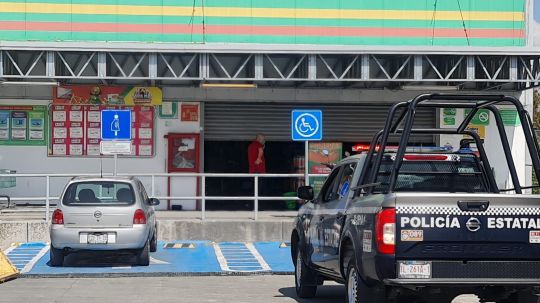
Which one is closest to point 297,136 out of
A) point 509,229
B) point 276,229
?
point 276,229

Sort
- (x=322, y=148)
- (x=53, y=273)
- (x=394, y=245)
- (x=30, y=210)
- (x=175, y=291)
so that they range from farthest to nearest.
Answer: (x=322, y=148) → (x=30, y=210) → (x=53, y=273) → (x=175, y=291) → (x=394, y=245)

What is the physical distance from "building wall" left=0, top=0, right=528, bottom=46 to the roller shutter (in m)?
2.18

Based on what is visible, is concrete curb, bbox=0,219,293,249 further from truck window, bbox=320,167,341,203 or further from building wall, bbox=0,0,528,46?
truck window, bbox=320,167,341,203

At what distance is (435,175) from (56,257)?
8.00 m

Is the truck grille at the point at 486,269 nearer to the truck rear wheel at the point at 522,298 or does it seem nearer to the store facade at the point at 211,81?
the truck rear wheel at the point at 522,298

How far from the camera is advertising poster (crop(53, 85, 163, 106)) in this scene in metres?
24.0

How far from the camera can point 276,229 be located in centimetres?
2038

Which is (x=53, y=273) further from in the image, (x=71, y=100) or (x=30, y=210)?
(x=71, y=100)

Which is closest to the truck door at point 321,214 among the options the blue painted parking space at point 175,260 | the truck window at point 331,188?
the truck window at point 331,188

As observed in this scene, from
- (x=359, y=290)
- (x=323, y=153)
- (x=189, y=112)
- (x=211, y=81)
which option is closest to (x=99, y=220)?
(x=359, y=290)

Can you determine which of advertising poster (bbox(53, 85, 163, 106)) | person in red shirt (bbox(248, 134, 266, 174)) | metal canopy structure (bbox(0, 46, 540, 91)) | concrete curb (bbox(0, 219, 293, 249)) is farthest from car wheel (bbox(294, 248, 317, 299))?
advertising poster (bbox(53, 85, 163, 106))

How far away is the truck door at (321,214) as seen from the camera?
10.8m

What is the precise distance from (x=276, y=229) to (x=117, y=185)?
18.3 ft

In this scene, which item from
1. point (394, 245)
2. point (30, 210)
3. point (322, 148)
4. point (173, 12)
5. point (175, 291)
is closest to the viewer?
point (394, 245)
